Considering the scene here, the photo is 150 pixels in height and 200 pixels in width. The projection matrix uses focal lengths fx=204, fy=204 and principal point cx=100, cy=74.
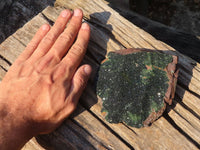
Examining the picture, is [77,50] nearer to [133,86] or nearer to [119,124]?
[133,86]

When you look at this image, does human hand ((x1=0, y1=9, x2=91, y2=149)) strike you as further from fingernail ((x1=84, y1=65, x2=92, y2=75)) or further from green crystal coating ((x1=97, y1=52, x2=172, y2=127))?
green crystal coating ((x1=97, y1=52, x2=172, y2=127))

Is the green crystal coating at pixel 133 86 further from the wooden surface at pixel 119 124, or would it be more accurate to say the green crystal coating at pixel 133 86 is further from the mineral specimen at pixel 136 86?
the wooden surface at pixel 119 124

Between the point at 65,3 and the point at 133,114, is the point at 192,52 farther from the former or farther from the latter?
the point at 65,3

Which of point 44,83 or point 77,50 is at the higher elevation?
point 77,50

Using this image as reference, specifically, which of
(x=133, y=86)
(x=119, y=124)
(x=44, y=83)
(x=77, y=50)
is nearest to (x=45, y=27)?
(x=77, y=50)

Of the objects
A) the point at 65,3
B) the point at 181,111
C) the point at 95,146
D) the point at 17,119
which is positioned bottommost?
the point at 95,146

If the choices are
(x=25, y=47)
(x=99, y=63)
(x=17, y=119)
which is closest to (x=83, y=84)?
(x=99, y=63)

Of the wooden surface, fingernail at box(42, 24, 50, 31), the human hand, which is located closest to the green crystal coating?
the wooden surface
